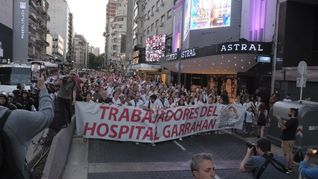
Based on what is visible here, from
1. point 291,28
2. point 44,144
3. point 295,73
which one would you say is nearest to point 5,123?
point 44,144

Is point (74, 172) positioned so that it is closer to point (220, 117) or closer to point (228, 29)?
point (220, 117)

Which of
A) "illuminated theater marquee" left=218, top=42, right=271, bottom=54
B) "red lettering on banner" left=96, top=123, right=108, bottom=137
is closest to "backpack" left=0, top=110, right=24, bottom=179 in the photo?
"red lettering on banner" left=96, top=123, right=108, bottom=137

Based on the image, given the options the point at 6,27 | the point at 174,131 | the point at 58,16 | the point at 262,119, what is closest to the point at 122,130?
the point at 174,131

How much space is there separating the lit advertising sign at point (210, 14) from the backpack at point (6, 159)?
32191 mm

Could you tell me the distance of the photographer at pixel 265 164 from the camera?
502 centimetres

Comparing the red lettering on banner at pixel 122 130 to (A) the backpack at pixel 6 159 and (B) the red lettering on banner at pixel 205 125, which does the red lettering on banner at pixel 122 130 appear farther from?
(A) the backpack at pixel 6 159

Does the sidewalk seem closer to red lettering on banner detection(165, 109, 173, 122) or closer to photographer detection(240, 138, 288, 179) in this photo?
red lettering on banner detection(165, 109, 173, 122)

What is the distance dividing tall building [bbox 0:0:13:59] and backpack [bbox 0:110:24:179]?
5526 centimetres

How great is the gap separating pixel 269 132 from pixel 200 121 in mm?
2289

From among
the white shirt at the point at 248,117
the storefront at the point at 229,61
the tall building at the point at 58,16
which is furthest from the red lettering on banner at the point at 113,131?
the tall building at the point at 58,16

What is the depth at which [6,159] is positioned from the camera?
318cm

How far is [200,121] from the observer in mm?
14867

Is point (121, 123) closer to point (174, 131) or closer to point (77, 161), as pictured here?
point (174, 131)

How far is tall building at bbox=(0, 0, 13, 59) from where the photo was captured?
57.1 m
